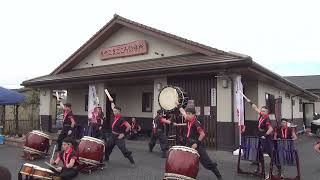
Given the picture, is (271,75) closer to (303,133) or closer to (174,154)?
(174,154)

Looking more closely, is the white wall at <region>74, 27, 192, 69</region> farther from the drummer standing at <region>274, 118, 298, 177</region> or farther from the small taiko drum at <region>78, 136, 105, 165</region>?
the small taiko drum at <region>78, 136, 105, 165</region>

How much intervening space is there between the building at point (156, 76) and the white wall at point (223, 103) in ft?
0.04

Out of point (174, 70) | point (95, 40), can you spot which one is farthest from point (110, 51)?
point (174, 70)

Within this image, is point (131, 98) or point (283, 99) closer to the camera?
point (131, 98)

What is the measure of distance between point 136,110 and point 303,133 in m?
12.8

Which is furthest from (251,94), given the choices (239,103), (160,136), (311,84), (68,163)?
(311,84)

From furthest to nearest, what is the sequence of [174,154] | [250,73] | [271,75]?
[271,75]
[250,73]
[174,154]

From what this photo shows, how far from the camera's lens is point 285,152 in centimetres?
784

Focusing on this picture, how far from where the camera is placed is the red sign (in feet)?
53.2

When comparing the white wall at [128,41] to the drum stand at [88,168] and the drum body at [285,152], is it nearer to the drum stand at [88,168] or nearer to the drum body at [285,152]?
the drum stand at [88,168]

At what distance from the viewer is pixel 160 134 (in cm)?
1150

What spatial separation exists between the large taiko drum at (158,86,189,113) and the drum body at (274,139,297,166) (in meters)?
3.71

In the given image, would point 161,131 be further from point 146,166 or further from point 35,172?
point 35,172

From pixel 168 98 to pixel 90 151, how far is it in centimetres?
332
